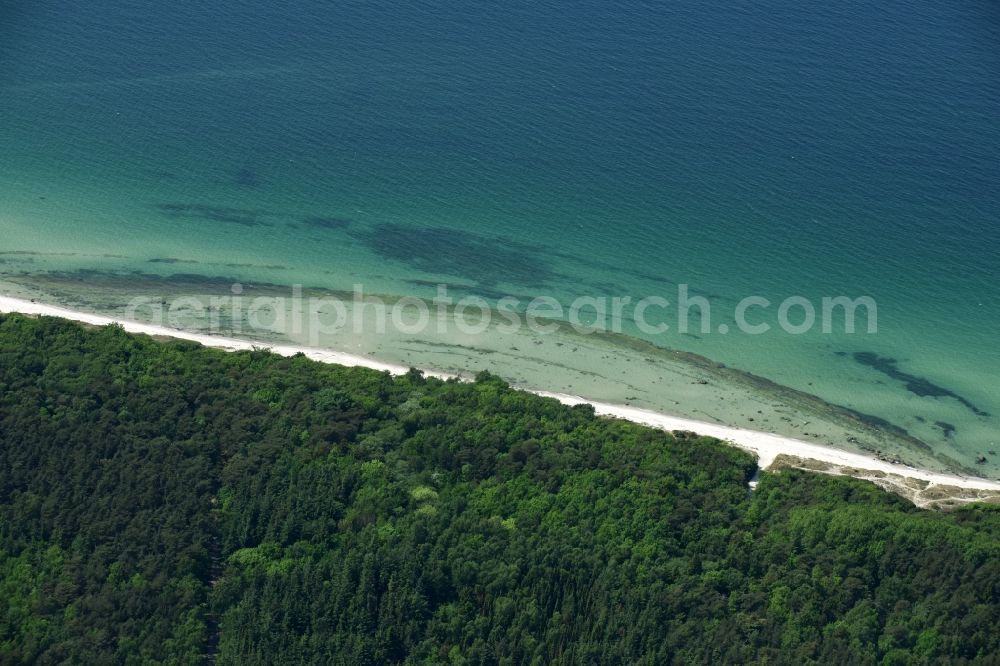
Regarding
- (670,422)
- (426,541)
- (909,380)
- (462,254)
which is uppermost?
(462,254)

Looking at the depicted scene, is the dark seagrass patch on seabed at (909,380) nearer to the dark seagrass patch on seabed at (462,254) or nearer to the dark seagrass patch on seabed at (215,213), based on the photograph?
the dark seagrass patch on seabed at (462,254)

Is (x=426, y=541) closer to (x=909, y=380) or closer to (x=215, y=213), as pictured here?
(x=909, y=380)

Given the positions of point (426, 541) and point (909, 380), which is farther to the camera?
point (909, 380)

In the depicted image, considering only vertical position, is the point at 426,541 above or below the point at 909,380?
below

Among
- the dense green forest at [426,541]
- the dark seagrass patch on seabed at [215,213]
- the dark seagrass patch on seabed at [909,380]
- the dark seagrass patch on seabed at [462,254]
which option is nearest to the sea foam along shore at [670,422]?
the dense green forest at [426,541]

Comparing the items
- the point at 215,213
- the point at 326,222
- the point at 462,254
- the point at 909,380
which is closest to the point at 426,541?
the point at 462,254

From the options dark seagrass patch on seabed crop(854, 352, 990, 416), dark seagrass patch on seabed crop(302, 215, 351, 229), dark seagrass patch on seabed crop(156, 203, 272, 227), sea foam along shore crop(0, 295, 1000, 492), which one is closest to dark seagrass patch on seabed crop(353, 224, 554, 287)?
dark seagrass patch on seabed crop(302, 215, 351, 229)

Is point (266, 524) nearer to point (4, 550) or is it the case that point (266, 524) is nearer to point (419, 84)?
point (4, 550)
